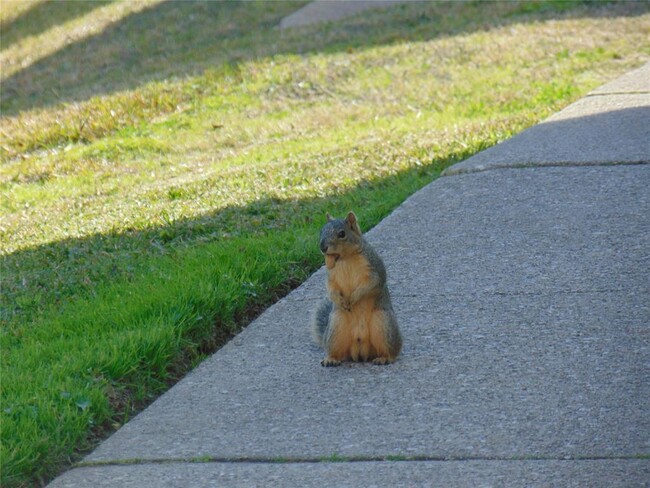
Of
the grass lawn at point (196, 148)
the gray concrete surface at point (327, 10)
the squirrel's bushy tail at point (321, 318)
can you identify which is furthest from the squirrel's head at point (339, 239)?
the gray concrete surface at point (327, 10)

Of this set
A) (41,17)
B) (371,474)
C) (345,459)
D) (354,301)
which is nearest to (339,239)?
(354,301)

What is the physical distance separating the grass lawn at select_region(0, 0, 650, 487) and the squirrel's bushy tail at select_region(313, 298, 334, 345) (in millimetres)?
635

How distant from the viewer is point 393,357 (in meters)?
5.10

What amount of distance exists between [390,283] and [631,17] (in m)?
11.7

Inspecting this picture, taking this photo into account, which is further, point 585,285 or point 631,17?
point 631,17

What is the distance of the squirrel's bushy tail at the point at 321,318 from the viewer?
17.6 feet

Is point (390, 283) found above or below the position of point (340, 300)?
below

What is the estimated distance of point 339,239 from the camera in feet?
16.3

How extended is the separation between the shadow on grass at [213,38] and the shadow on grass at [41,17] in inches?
86.4

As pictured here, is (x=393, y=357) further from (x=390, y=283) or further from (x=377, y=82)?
(x=377, y=82)

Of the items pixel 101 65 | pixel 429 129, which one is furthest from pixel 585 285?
pixel 101 65

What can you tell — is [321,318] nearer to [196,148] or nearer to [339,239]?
[339,239]

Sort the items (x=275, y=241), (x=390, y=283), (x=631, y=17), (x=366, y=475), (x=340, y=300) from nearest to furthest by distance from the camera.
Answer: (x=366, y=475) → (x=340, y=300) → (x=390, y=283) → (x=275, y=241) → (x=631, y=17)

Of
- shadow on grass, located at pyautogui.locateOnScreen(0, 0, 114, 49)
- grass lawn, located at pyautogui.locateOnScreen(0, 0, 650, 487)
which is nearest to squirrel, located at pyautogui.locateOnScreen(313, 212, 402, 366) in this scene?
grass lawn, located at pyautogui.locateOnScreen(0, 0, 650, 487)
